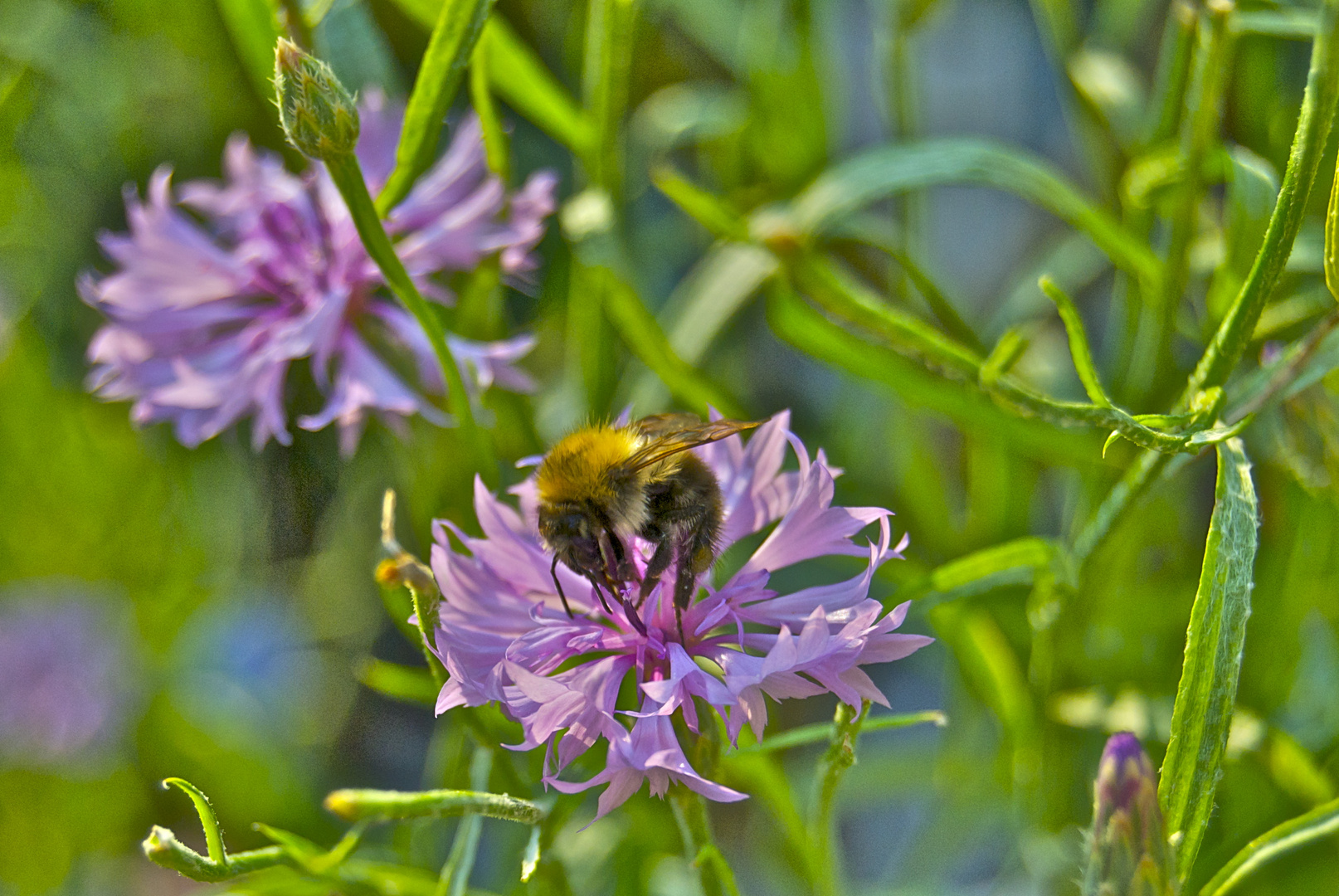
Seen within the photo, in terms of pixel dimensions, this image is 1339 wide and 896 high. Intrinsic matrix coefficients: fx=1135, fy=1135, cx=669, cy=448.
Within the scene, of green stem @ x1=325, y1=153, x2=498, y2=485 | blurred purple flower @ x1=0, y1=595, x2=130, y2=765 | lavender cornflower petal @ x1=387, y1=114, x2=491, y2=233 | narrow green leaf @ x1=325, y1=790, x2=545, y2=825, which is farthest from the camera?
blurred purple flower @ x1=0, y1=595, x2=130, y2=765

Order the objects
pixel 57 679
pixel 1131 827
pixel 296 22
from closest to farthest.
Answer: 1. pixel 1131 827
2. pixel 296 22
3. pixel 57 679

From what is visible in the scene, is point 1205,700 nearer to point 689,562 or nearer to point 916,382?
point 689,562

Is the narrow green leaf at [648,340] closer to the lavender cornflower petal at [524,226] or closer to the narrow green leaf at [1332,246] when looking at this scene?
the lavender cornflower petal at [524,226]

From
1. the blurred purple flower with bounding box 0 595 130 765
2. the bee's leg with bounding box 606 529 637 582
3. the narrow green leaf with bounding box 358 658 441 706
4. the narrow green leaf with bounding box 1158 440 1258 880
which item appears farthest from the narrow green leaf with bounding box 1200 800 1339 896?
the blurred purple flower with bounding box 0 595 130 765

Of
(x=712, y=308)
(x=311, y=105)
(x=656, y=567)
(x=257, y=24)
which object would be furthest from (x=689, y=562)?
(x=257, y=24)

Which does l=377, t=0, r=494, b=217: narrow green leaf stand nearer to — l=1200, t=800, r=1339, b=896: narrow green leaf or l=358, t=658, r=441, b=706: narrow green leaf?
l=358, t=658, r=441, b=706: narrow green leaf

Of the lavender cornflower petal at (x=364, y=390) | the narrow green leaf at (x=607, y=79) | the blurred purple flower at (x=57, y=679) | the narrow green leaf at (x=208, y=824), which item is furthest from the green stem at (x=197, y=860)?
the blurred purple flower at (x=57, y=679)

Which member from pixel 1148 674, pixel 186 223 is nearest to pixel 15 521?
pixel 186 223
